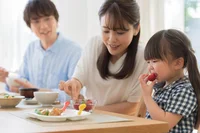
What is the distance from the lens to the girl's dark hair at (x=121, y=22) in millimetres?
2025

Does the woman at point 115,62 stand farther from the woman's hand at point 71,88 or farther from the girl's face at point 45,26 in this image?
the girl's face at point 45,26

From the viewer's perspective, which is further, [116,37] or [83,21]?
[83,21]

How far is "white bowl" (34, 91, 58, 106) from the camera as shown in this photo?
185cm

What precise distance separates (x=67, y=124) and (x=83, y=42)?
7.70 feet

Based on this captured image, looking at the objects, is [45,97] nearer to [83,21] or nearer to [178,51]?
[178,51]

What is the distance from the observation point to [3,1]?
3.33m

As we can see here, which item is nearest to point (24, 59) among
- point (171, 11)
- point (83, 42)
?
point (83, 42)

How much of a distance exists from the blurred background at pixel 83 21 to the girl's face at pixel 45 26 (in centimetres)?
50

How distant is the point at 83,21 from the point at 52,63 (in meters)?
0.81

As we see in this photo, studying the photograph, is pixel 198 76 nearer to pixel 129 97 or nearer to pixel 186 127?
pixel 186 127

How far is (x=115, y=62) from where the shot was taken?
2.21 meters

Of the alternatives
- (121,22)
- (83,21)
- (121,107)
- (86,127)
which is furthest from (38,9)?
(86,127)

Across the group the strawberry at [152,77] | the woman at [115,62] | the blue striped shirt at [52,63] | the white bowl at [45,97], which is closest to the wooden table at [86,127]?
the strawberry at [152,77]

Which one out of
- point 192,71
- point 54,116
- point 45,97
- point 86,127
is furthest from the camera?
point 45,97
